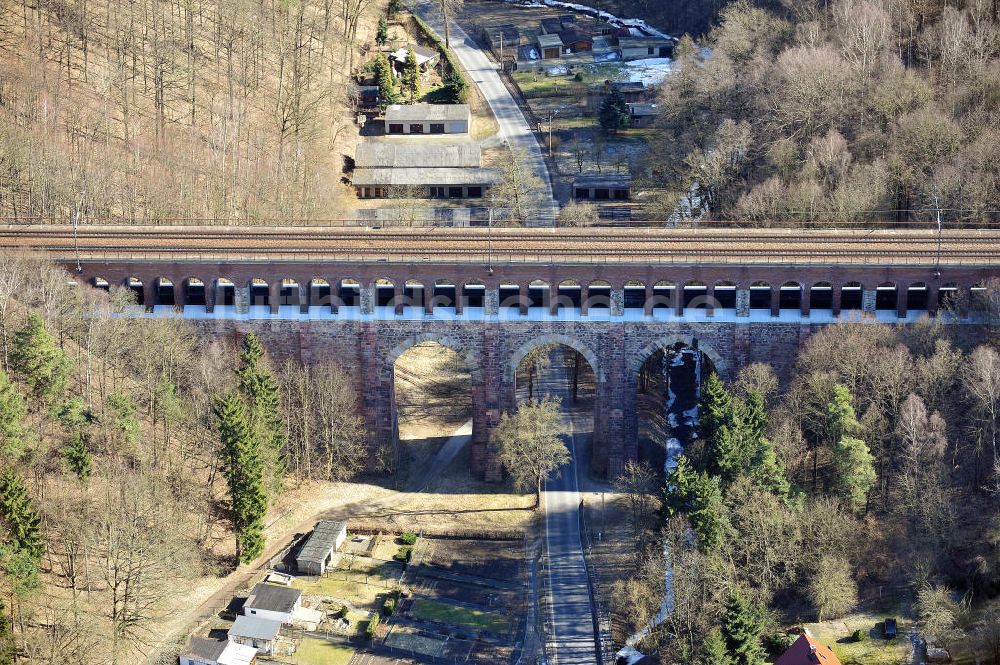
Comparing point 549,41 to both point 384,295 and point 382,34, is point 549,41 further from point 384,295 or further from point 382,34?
point 384,295

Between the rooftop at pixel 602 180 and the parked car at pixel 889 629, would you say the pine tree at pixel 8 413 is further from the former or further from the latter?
the rooftop at pixel 602 180

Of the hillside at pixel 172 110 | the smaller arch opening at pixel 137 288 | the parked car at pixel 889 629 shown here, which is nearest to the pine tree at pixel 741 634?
the parked car at pixel 889 629

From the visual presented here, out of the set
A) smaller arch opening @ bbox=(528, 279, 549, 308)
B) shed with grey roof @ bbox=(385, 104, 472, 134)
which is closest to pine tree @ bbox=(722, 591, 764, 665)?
smaller arch opening @ bbox=(528, 279, 549, 308)

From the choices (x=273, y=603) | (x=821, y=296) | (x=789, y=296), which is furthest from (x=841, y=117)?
(x=273, y=603)

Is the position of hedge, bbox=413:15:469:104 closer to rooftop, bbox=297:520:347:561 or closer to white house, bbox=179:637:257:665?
rooftop, bbox=297:520:347:561

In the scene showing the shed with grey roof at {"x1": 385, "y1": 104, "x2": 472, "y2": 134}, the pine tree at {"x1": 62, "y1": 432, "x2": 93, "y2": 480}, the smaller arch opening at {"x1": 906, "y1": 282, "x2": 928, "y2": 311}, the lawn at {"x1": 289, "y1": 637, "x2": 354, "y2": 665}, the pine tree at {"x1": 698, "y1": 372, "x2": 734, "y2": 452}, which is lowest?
the lawn at {"x1": 289, "y1": 637, "x2": 354, "y2": 665}
